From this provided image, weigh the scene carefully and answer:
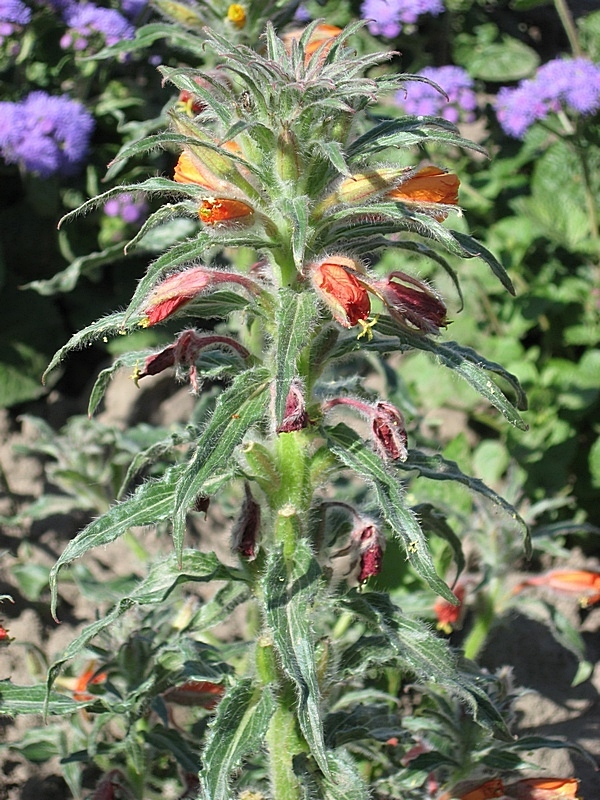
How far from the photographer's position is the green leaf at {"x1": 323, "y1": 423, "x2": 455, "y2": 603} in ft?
5.22

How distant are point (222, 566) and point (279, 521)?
168mm

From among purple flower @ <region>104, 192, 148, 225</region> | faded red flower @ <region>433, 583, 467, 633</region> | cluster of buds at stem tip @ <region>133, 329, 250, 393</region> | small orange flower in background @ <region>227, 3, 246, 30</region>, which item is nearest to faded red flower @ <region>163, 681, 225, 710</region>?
faded red flower @ <region>433, 583, 467, 633</region>

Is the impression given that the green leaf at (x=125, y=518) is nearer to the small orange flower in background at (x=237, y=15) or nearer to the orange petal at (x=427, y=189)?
the orange petal at (x=427, y=189)

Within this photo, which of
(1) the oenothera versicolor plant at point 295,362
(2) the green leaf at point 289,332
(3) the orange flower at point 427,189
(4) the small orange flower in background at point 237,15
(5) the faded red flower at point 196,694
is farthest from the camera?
(4) the small orange flower in background at point 237,15

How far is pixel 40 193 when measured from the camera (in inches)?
160

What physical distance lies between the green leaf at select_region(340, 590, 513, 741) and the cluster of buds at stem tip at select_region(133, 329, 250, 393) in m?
0.60

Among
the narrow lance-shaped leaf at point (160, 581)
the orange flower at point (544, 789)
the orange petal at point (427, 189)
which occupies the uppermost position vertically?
the orange petal at point (427, 189)

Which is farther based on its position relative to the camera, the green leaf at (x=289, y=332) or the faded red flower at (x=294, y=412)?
the faded red flower at (x=294, y=412)

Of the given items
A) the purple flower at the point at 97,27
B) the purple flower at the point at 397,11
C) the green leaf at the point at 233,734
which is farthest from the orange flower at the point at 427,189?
the purple flower at the point at 397,11

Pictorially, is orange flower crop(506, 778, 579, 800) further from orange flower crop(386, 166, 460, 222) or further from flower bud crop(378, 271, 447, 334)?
orange flower crop(386, 166, 460, 222)

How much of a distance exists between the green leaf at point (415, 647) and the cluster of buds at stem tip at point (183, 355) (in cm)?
60

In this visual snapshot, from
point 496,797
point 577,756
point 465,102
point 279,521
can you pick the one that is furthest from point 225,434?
point 465,102

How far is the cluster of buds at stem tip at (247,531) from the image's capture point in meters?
1.83

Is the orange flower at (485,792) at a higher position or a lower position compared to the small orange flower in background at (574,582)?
higher
